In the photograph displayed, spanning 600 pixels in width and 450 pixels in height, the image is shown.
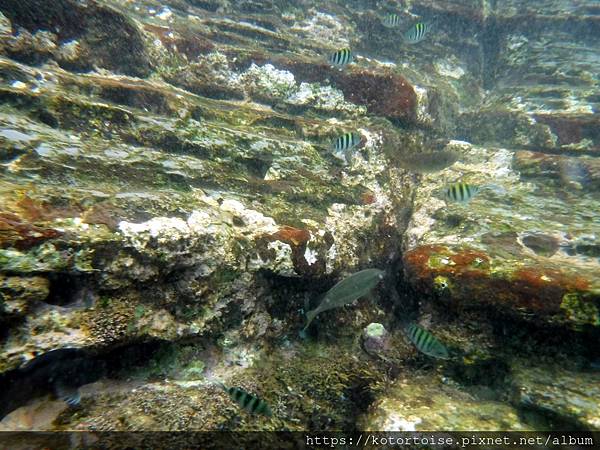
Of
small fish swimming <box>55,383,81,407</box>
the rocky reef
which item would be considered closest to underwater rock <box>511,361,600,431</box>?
the rocky reef

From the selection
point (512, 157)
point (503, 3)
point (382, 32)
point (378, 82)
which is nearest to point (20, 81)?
point (378, 82)

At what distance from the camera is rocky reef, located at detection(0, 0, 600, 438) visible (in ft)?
8.53

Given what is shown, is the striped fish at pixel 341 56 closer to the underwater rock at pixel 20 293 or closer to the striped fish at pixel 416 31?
the striped fish at pixel 416 31

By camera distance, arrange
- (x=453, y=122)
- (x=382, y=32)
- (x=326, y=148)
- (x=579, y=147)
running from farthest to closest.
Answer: (x=382, y=32) → (x=453, y=122) → (x=579, y=147) → (x=326, y=148)

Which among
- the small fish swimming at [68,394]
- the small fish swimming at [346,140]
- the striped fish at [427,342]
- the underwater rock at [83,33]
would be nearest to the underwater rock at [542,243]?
the striped fish at [427,342]

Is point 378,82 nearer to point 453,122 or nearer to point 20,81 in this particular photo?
point 453,122

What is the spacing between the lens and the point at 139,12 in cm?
714

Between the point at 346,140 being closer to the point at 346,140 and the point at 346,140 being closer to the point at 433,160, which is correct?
the point at 346,140

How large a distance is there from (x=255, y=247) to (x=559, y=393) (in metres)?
2.93

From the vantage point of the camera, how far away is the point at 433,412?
10.0ft

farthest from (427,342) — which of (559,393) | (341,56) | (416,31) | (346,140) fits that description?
(416,31)

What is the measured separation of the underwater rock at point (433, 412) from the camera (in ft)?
9.61

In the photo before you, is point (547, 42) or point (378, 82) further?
point (547, 42)

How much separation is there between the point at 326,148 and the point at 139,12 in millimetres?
5137
